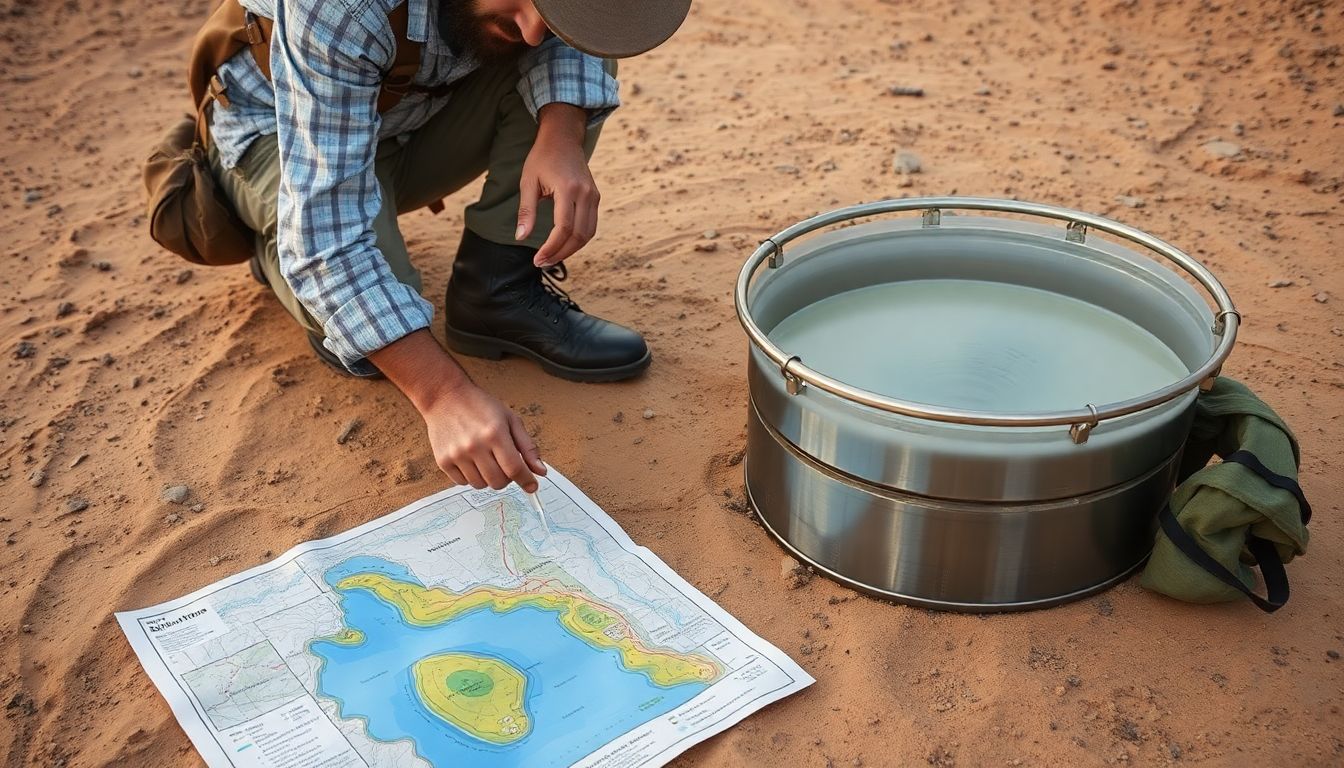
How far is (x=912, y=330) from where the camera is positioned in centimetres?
230

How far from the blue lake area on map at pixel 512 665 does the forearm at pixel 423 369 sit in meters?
0.40

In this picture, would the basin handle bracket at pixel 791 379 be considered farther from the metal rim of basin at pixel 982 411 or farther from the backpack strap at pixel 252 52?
the backpack strap at pixel 252 52

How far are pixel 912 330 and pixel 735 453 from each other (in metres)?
0.46

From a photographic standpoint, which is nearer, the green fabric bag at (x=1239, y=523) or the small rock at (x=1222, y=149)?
the green fabric bag at (x=1239, y=523)

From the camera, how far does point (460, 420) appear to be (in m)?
1.88

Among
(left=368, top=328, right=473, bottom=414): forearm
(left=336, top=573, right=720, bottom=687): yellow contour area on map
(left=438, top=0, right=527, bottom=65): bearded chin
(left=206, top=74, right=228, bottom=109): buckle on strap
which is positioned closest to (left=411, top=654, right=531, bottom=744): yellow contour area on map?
(left=336, top=573, right=720, bottom=687): yellow contour area on map

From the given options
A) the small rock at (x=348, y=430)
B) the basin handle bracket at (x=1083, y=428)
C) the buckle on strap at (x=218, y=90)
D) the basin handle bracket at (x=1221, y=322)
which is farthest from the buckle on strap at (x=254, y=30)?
the basin handle bracket at (x=1221, y=322)

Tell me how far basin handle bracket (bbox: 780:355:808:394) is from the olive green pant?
935 millimetres

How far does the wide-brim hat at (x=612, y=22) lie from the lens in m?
1.84

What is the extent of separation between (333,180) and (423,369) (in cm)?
37

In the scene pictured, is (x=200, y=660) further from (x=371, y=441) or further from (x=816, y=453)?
(x=816, y=453)

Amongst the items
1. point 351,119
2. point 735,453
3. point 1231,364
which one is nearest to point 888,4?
point 1231,364

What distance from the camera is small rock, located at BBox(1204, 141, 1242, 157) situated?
349 centimetres

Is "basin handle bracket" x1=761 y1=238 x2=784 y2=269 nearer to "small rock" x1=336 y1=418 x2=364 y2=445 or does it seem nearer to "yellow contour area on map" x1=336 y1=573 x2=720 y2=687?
"yellow contour area on map" x1=336 y1=573 x2=720 y2=687
